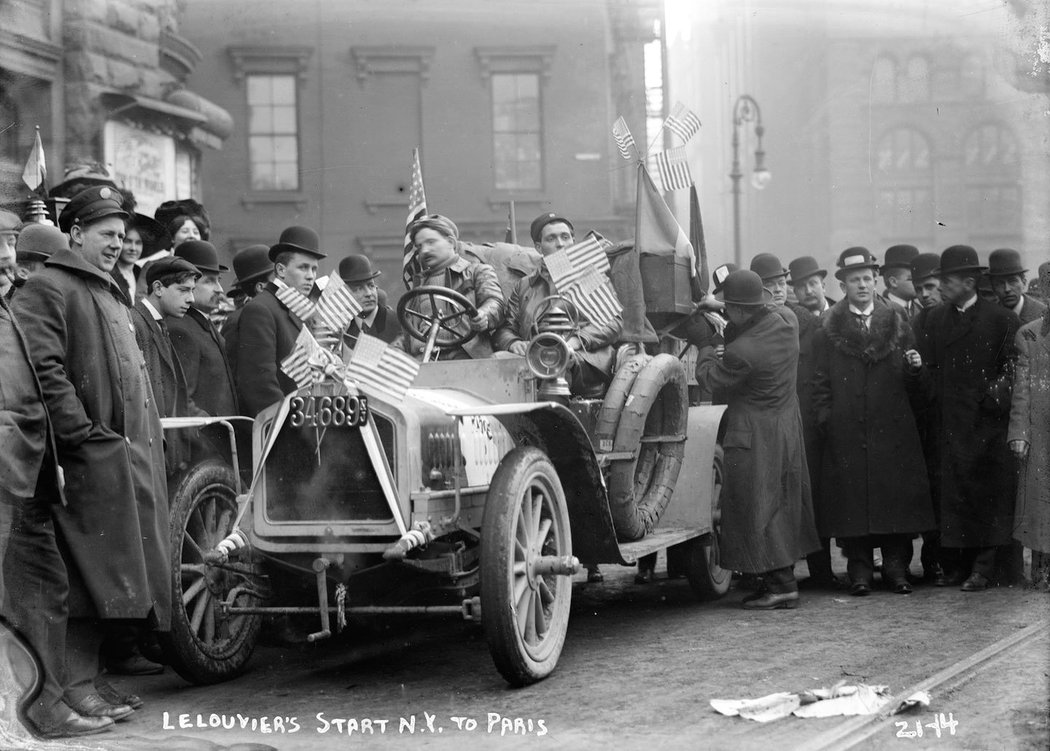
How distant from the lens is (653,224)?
695 cm

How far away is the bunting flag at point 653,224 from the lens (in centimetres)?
691

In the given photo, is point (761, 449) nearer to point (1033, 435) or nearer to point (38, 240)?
point (1033, 435)

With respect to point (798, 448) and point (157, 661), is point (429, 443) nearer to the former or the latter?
point (157, 661)

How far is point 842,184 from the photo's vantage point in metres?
17.2

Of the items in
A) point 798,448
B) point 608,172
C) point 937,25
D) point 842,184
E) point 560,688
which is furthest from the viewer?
point 842,184

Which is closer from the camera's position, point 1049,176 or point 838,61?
point 1049,176

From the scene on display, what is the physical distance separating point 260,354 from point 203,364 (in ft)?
0.98

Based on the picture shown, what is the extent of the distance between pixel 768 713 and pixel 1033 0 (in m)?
A: 3.38

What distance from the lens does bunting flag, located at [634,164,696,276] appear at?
6.91 metres

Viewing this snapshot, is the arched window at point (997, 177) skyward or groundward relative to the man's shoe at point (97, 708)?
skyward

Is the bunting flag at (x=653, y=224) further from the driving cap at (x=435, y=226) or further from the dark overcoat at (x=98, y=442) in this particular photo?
the dark overcoat at (x=98, y=442)

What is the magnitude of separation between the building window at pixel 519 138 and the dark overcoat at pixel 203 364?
13.1 ft

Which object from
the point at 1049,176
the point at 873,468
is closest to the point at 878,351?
the point at 873,468

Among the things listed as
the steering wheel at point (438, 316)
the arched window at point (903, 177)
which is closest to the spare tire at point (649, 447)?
the steering wheel at point (438, 316)
